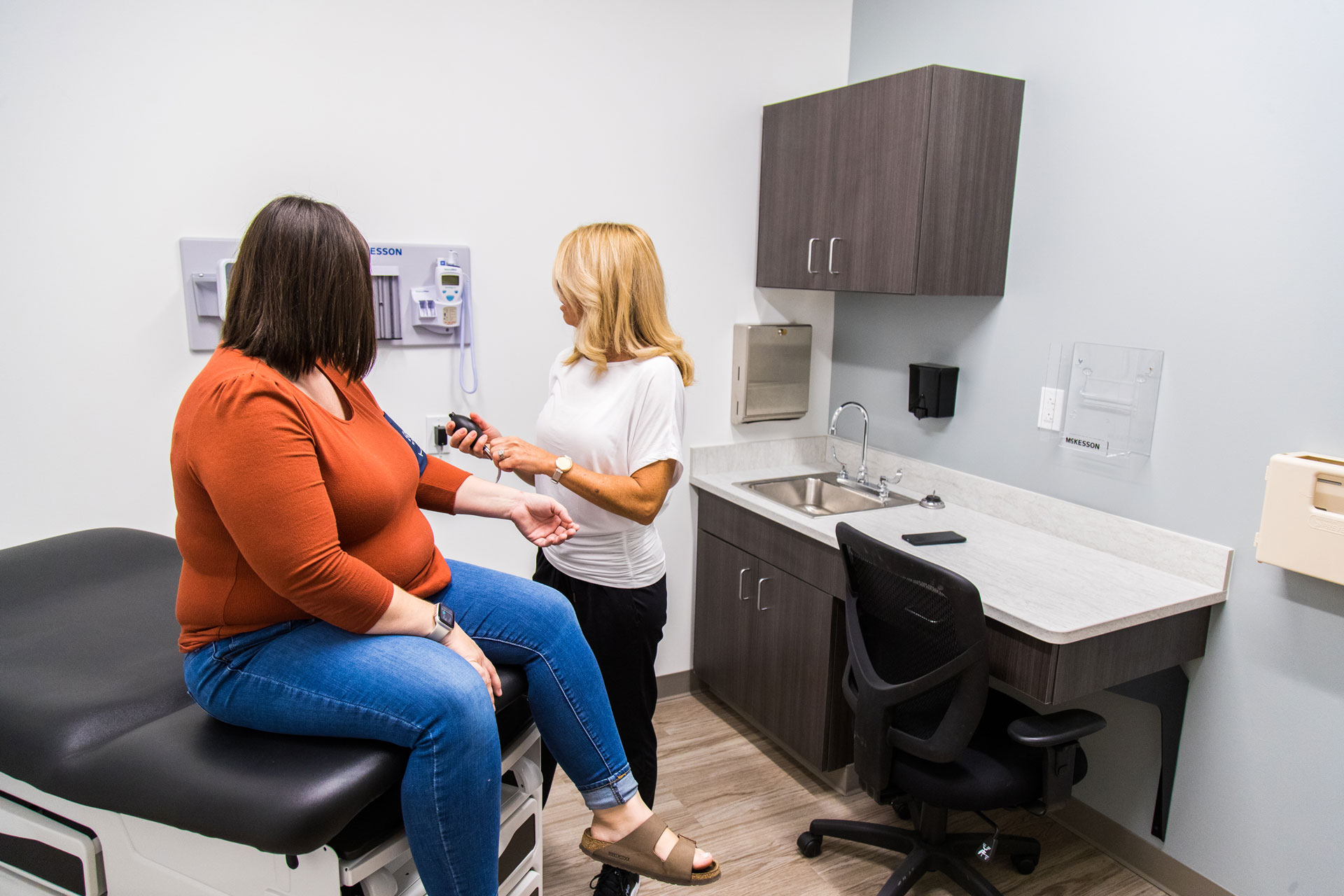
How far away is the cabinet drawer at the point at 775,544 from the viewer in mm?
2383

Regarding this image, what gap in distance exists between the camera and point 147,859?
1.29m

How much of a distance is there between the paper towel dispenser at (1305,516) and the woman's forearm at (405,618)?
1.71m

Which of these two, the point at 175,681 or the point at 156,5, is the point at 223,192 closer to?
the point at 156,5

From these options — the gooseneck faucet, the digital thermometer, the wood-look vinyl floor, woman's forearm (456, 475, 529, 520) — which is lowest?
the wood-look vinyl floor

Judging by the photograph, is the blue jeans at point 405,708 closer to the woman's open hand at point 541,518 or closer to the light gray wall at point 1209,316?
the woman's open hand at point 541,518

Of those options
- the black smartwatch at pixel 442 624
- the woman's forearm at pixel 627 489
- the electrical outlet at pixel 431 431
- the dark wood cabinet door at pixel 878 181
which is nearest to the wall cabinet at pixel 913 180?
the dark wood cabinet door at pixel 878 181

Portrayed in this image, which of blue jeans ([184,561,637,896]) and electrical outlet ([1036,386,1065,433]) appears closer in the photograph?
blue jeans ([184,561,637,896])

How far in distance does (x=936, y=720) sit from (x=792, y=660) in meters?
0.72

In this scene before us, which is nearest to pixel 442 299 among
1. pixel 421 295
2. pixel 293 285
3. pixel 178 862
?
pixel 421 295

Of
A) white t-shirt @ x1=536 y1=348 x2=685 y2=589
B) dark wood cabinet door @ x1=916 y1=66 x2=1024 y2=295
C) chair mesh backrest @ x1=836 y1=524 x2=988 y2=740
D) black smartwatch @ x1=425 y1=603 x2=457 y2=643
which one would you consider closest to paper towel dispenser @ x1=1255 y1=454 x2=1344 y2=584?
chair mesh backrest @ x1=836 y1=524 x2=988 y2=740

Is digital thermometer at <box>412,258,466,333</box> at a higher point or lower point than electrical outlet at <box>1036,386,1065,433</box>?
higher

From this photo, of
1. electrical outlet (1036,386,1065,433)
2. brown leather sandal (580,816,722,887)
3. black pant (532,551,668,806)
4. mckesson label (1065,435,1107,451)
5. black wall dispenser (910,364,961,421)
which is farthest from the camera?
black wall dispenser (910,364,961,421)

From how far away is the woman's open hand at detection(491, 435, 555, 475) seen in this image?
1697mm

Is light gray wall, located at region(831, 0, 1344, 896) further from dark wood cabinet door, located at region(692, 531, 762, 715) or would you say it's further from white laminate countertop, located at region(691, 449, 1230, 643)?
dark wood cabinet door, located at region(692, 531, 762, 715)
